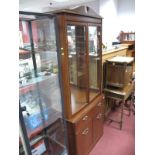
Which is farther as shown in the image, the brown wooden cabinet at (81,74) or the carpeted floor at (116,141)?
the carpeted floor at (116,141)

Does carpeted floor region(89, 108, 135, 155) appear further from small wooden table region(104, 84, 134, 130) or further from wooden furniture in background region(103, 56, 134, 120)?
wooden furniture in background region(103, 56, 134, 120)

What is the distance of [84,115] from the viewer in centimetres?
199

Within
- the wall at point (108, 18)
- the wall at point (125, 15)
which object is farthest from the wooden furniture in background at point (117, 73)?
the wall at point (125, 15)

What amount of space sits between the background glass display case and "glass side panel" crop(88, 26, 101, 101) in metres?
0.62

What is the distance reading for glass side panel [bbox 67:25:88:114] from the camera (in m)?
1.95

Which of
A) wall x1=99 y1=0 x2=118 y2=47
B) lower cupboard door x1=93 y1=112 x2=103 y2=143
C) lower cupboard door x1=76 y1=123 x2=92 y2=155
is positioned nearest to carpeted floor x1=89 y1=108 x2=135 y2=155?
lower cupboard door x1=93 y1=112 x2=103 y2=143

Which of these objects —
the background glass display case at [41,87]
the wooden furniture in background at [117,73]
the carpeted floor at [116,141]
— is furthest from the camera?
the wooden furniture in background at [117,73]

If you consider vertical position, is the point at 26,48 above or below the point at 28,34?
below

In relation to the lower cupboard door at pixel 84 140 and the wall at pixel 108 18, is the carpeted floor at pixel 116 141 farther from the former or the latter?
the wall at pixel 108 18

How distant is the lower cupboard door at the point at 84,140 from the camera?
1932 mm

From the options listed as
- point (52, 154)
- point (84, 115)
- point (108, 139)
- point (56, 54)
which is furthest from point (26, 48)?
point (108, 139)

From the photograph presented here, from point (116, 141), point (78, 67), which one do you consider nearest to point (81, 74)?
point (78, 67)
